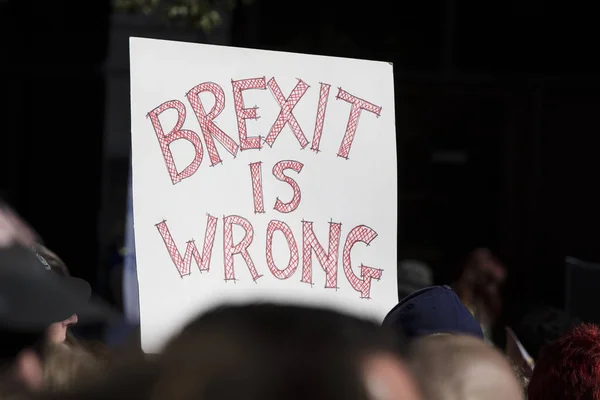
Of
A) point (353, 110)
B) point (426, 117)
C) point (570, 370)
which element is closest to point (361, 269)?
point (353, 110)

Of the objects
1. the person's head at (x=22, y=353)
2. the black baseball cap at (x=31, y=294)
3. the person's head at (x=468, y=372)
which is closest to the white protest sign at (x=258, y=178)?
the black baseball cap at (x=31, y=294)

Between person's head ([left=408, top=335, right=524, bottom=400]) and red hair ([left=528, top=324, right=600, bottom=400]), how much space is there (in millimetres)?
368

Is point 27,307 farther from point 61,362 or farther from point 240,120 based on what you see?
point 240,120

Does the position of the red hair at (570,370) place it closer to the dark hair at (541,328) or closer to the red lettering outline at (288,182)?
the red lettering outline at (288,182)

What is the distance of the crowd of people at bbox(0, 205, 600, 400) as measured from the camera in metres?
0.80

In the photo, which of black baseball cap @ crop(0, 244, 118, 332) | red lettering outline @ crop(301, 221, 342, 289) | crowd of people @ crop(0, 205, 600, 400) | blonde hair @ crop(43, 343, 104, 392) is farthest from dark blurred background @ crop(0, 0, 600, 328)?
blonde hair @ crop(43, 343, 104, 392)

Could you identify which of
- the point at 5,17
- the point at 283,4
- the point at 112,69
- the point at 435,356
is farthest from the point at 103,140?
the point at 435,356

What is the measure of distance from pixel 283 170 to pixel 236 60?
0.32 meters

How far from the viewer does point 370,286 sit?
2.78 m

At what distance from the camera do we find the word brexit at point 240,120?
258 cm

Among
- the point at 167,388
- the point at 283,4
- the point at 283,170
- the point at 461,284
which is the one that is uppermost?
the point at 283,4

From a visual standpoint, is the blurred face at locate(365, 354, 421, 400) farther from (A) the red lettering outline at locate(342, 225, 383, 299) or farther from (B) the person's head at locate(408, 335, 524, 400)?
(A) the red lettering outline at locate(342, 225, 383, 299)

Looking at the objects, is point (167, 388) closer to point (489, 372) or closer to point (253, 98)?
point (489, 372)

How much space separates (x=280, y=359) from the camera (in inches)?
31.4
